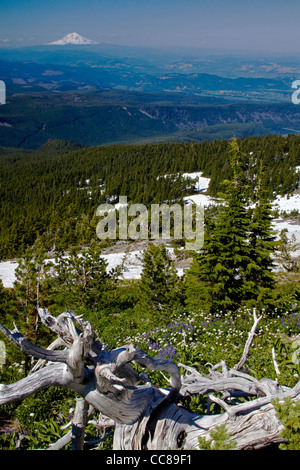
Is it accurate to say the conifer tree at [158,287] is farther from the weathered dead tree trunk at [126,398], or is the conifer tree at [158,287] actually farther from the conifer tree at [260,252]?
the weathered dead tree trunk at [126,398]

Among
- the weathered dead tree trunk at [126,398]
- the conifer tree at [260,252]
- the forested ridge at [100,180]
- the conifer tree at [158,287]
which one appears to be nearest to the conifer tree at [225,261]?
the conifer tree at [260,252]

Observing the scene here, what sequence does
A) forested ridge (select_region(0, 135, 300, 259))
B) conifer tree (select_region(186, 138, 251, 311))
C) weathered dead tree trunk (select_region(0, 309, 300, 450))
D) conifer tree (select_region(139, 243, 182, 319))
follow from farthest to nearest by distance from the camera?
forested ridge (select_region(0, 135, 300, 259)) < conifer tree (select_region(139, 243, 182, 319)) < conifer tree (select_region(186, 138, 251, 311)) < weathered dead tree trunk (select_region(0, 309, 300, 450))

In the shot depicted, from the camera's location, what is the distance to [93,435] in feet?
13.4

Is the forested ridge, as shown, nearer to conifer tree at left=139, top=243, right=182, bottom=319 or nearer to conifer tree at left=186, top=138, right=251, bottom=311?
conifer tree at left=139, top=243, right=182, bottom=319

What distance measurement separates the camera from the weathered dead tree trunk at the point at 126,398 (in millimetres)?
2711

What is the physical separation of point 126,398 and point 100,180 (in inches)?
4086

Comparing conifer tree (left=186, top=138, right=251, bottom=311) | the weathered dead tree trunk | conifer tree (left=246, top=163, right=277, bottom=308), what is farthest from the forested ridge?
the weathered dead tree trunk

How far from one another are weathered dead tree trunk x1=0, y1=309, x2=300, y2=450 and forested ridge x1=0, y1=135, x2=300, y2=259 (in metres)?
37.1

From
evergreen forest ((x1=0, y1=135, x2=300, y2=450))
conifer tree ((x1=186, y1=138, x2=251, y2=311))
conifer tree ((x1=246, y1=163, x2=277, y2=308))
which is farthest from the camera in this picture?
conifer tree ((x1=246, y1=163, x2=277, y2=308))

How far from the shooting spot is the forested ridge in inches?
2098

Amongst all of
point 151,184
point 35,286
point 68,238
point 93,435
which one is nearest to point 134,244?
point 68,238

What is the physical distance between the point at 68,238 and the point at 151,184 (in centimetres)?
3784

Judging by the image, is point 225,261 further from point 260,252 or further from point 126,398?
point 126,398
